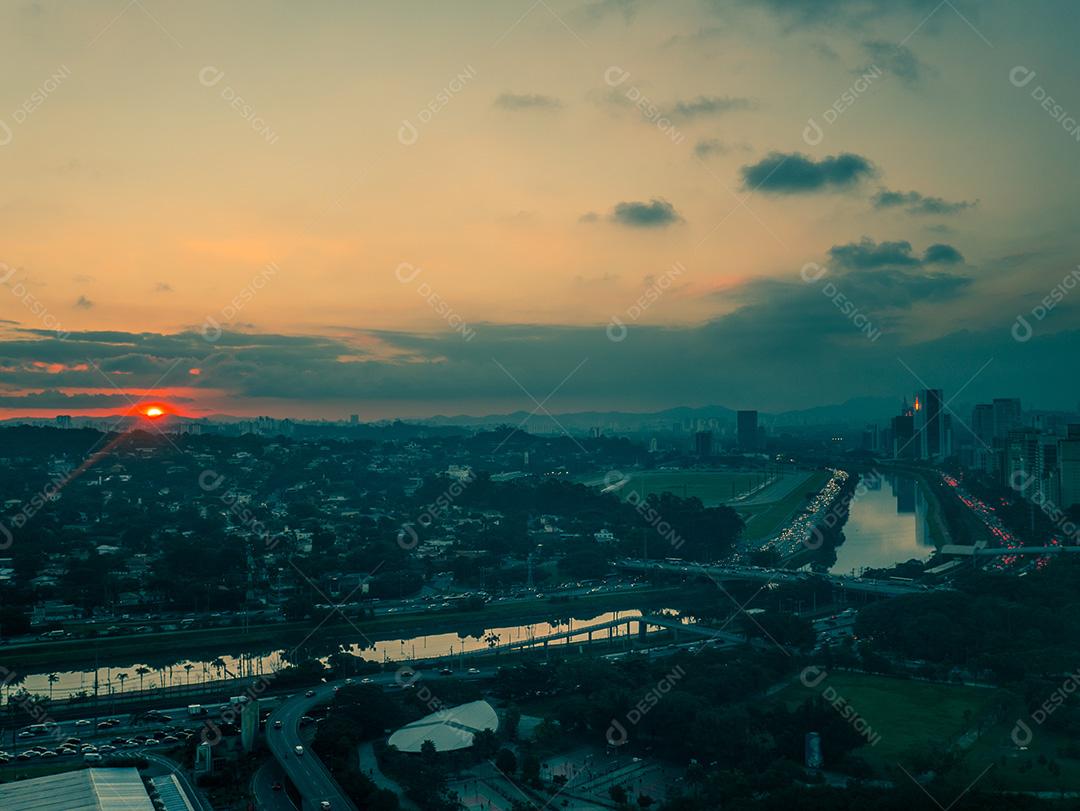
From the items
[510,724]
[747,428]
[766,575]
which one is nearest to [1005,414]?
[747,428]

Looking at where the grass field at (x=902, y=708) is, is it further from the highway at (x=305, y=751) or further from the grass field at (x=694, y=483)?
the grass field at (x=694, y=483)

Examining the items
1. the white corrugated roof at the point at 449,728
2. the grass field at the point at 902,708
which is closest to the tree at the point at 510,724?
the white corrugated roof at the point at 449,728

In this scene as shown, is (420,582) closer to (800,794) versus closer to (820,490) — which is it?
(800,794)

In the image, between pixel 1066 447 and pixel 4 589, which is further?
pixel 1066 447

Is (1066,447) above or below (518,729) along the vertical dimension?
above

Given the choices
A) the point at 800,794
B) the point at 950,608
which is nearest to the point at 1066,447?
the point at 950,608

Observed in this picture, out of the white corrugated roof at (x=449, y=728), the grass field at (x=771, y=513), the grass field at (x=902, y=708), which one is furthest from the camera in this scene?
the grass field at (x=771, y=513)
